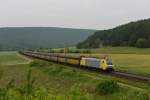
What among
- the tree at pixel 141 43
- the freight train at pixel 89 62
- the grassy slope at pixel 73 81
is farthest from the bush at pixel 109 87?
the tree at pixel 141 43

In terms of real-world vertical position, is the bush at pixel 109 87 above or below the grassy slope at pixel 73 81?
above

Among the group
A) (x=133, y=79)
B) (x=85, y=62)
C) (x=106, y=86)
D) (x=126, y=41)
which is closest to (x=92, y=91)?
(x=106, y=86)

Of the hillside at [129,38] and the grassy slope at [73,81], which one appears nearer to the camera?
the grassy slope at [73,81]

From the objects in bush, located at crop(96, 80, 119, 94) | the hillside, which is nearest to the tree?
the hillside

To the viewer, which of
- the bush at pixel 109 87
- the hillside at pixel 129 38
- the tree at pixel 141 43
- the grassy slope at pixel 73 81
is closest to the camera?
the grassy slope at pixel 73 81

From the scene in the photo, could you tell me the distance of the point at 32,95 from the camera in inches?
388

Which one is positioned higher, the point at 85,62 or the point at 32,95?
the point at 32,95

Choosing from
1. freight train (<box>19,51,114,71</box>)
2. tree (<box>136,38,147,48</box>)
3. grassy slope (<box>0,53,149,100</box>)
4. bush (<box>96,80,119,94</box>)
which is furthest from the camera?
tree (<box>136,38,147,48</box>)

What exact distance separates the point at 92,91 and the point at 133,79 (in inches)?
229

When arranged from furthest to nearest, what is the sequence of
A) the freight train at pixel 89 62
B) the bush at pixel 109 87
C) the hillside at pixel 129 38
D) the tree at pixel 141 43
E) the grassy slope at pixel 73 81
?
the hillside at pixel 129 38 → the tree at pixel 141 43 → the freight train at pixel 89 62 → the bush at pixel 109 87 → the grassy slope at pixel 73 81

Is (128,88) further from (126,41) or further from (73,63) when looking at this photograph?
(126,41)

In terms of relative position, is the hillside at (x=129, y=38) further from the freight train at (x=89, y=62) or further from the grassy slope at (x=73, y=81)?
the grassy slope at (x=73, y=81)

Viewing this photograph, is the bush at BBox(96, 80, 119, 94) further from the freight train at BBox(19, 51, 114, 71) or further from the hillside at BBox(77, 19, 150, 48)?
the hillside at BBox(77, 19, 150, 48)

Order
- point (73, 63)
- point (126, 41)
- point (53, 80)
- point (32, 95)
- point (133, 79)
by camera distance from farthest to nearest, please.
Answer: point (126, 41) → point (73, 63) → point (53, 80) → point (133, 79) → point (32, 95)
